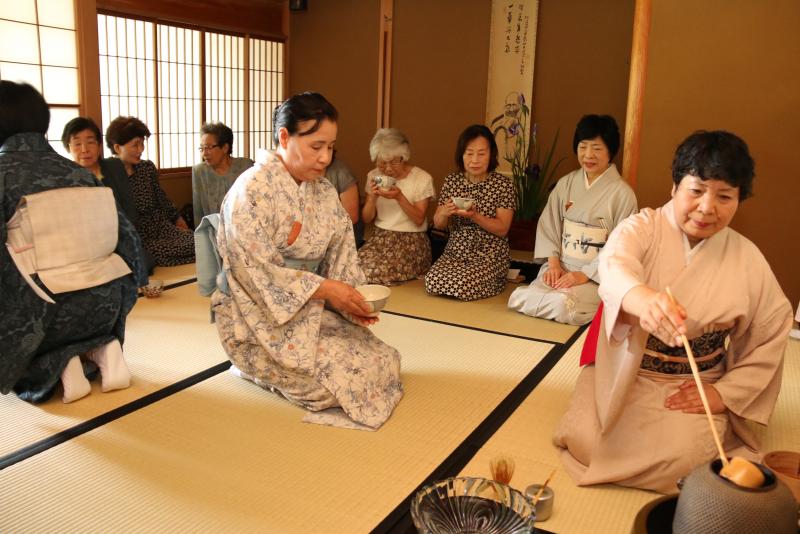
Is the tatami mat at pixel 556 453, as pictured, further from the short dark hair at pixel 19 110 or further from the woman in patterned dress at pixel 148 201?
the woman in patterned dress at pixel 148 201

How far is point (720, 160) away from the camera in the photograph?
216cm

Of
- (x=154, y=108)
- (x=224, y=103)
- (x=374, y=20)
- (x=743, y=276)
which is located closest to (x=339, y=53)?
(x=374, y=20)

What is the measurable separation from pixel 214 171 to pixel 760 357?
14.3ft

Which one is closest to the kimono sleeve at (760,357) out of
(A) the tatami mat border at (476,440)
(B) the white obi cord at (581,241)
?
(A) the tatami mat border at (476,440)

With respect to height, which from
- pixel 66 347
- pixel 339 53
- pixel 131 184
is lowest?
pixel 66 347

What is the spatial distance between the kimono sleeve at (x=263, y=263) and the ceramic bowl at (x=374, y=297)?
0.24m

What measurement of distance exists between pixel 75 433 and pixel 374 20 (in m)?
5.46

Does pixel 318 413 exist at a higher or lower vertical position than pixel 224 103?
lower

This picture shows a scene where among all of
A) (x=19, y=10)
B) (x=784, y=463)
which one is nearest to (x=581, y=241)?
(x=784, y=463)

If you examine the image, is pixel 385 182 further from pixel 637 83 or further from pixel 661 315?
pixel 661 315

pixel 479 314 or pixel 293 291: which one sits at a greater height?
pixel 293 291

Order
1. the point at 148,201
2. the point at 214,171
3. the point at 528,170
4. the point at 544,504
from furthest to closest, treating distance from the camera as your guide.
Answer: the point at 528,170 < the point at 214,171 < the point at 148,201 < the point at 544,504

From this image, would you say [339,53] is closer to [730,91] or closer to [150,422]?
[730,91]

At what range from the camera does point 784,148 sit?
3777 mm
